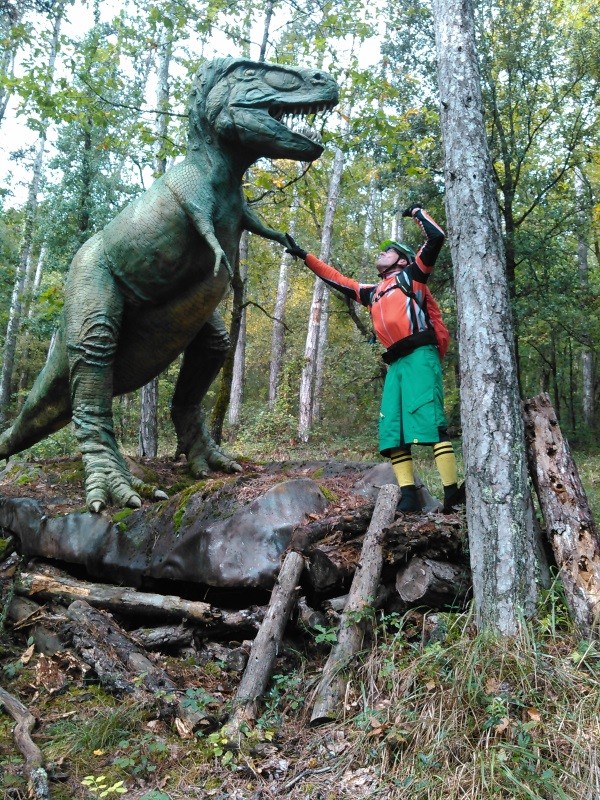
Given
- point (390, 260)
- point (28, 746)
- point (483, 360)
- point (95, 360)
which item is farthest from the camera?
point (95, 360)

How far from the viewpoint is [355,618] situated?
132 inches

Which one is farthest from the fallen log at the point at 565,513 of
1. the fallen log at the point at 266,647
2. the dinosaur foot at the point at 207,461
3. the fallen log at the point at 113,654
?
the dinosaur foot at the point at 207,461

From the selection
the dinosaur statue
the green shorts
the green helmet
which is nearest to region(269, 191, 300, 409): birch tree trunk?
the dinosaur statue

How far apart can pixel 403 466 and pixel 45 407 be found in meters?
3.48

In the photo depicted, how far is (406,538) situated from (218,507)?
1.47m

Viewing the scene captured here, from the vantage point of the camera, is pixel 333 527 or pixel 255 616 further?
pixel 333 527

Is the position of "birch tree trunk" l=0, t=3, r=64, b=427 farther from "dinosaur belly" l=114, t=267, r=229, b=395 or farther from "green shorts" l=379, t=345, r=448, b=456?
"green shorts" l=379, t=345, r=448, b=456

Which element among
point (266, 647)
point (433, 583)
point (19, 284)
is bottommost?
point (266, 647)

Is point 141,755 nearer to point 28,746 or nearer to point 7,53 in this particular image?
point 28,746

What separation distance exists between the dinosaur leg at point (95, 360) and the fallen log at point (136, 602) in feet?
2.61

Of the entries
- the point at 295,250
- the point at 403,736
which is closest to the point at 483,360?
the point at 403,736

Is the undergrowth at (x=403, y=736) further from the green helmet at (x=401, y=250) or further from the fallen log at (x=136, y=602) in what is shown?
the green helmet at (x=401, y=250)

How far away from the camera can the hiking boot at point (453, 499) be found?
4.08m

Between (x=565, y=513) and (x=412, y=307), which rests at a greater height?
(x=412, y=307)
